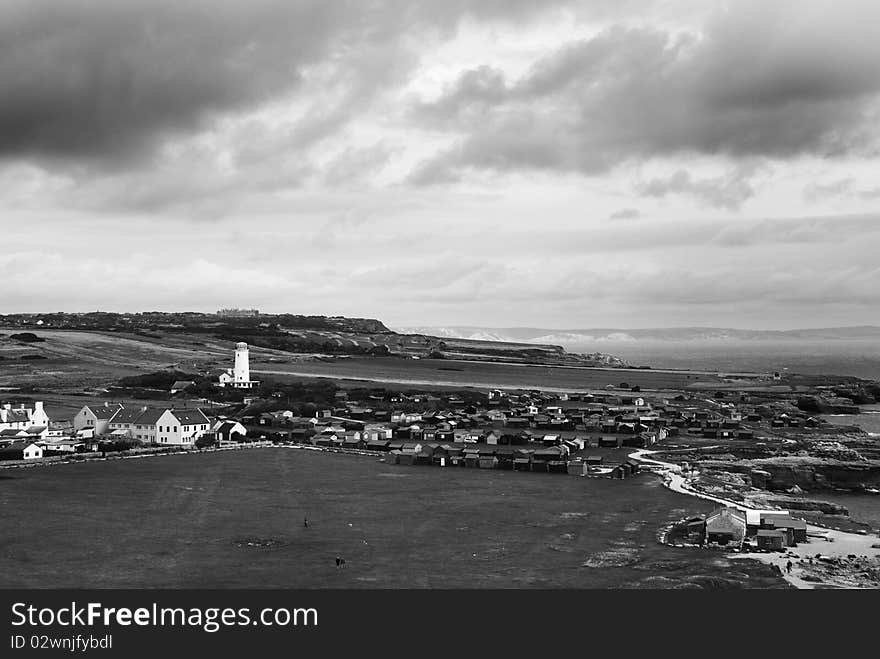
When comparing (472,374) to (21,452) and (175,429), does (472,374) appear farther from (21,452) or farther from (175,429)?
(21,452)

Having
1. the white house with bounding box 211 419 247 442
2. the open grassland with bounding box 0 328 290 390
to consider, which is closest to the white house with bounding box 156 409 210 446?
the white house with bounding box 211 419 247 442

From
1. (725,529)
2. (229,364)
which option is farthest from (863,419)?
(229,364)

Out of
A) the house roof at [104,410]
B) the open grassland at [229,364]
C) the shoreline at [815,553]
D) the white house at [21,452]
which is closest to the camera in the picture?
the shoreline at [815,553]

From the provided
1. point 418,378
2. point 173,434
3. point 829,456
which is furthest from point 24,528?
point 418,378

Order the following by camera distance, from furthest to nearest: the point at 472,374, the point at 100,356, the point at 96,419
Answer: the point at 472,374 < the point at 100,356 < the point at 96,419

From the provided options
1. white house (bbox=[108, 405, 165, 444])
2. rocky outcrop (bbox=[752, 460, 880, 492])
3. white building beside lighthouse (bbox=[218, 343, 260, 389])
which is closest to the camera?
rocky outcrop (bbox=[752, 460, 880, 492])

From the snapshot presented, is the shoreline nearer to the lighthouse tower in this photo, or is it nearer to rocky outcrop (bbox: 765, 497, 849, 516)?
rocky outcrop (bbox: 765, 497, 849, 516)

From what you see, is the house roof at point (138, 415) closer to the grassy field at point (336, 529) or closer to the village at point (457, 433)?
the village at point (457, 433)

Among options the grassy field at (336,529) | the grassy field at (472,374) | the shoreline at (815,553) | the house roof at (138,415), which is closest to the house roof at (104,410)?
the house roof at (138,415)
